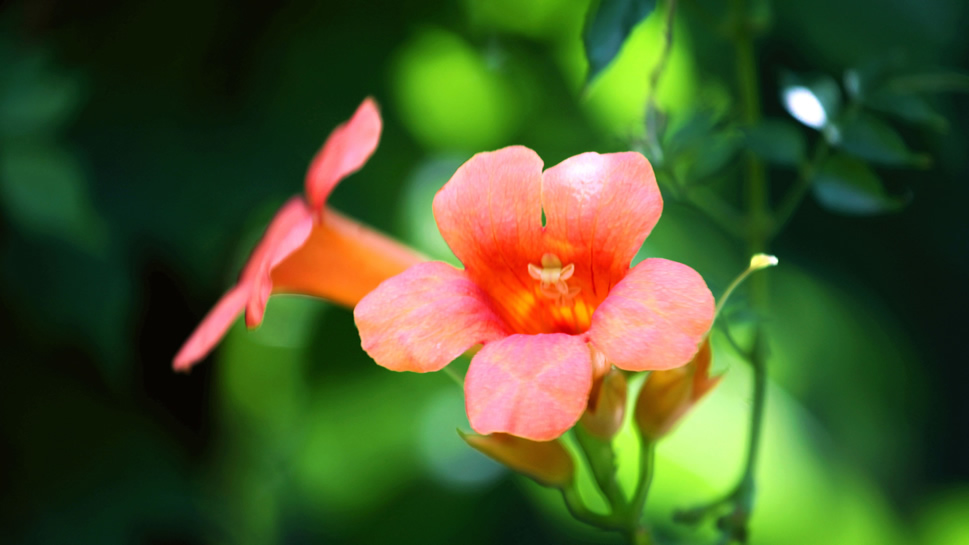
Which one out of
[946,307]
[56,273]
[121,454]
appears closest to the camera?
[56,273]

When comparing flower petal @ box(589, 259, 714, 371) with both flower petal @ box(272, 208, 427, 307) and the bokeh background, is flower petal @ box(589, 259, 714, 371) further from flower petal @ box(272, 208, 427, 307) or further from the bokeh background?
the bokeh background

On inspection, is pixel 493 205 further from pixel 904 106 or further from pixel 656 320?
pixel 904 106

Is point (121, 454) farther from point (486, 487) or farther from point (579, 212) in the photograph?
point (579, 212)

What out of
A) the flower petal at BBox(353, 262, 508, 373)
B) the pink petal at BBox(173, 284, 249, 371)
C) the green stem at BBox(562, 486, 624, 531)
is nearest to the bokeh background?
the pink petal at BBox(173, 284, 249, 371)

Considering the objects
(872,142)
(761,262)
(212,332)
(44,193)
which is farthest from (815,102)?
(44,193)

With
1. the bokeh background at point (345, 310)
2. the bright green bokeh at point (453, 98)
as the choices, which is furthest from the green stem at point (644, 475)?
the bright green bokeh at point (453, 98)

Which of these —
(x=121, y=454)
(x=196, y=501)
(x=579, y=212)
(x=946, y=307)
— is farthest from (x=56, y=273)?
(x=946, y=307)
